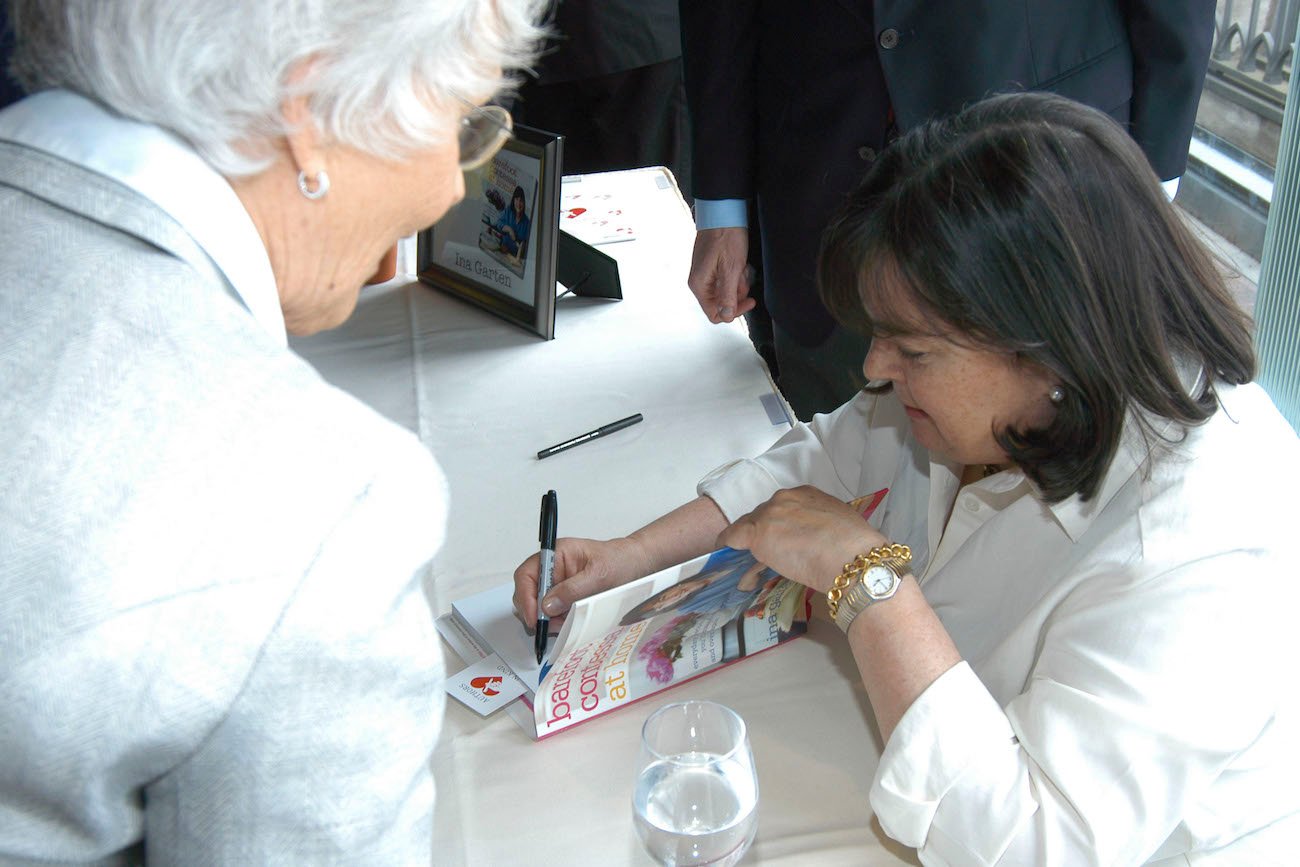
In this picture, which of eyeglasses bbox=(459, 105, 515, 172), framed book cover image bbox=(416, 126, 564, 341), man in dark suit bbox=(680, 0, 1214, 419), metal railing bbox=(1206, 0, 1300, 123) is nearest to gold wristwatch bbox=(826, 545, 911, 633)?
eyeglasses bbox=(459, 105, 515, 172)

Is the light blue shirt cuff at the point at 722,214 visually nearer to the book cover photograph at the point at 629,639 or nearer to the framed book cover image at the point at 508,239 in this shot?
the framed book cover image at the point at 508,239

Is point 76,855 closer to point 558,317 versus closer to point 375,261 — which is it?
point 375,261

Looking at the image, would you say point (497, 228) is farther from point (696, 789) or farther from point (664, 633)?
point (696, 789)

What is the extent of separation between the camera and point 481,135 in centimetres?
97

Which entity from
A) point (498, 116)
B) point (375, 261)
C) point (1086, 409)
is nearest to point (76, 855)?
point (375, 261)

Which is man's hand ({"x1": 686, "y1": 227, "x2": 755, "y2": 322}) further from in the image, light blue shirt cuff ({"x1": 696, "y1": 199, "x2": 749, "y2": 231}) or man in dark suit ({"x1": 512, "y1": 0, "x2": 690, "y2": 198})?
man in dark suit ({"x1": 512, "y1": 0, "x2": 690, "y2": 198})

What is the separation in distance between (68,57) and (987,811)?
2.97ft

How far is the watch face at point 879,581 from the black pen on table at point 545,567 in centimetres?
36

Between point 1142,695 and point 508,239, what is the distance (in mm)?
1382

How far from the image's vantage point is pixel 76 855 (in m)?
0.67

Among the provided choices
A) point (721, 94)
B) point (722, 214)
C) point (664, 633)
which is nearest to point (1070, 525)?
point (664, 633)

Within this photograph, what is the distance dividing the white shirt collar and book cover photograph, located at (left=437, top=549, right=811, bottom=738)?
492mm

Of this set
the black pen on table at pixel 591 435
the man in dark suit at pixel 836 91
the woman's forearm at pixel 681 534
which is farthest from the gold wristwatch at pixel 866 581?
the man in dark suit at pixel 836 91

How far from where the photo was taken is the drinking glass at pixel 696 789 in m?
0.99
